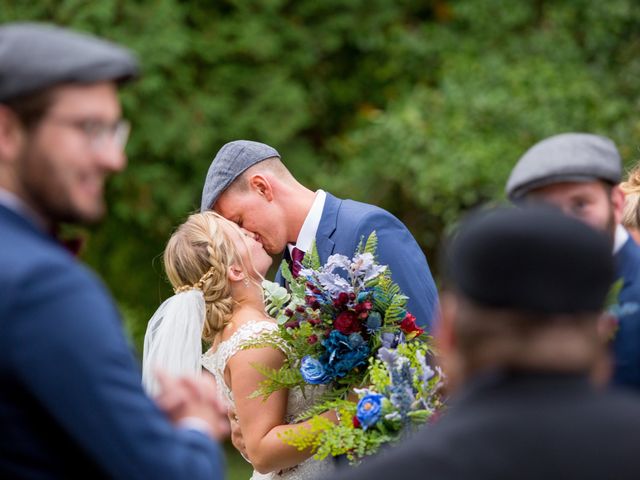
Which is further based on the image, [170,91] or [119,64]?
[170,91]

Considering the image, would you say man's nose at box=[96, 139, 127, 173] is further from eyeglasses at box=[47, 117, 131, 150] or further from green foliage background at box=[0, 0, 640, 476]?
green foliage background at box=[0, 0, 640, 476]

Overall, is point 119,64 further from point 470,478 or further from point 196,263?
point 196,263

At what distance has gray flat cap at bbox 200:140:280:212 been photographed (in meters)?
5.60

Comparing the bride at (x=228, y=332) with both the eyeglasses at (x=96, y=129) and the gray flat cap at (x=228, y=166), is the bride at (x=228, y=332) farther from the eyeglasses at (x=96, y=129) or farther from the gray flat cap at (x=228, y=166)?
the eyeglasses at (x=96, y=129)

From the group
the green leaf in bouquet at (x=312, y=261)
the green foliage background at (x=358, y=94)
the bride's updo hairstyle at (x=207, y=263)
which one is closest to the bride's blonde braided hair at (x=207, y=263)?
the bride's updo hairstyle at (x=207, y=263)

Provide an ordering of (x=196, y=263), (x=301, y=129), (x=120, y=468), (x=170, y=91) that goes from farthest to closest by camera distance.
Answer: (x=301, y=129), (x=170, y=91), (x=196, y=263), (x=120, y=468)

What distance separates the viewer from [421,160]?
1203cm

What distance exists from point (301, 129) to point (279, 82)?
0.88m

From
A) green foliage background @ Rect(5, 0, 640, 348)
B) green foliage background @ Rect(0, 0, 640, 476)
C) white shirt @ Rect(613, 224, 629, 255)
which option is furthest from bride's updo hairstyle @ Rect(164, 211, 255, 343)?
green foliage background @ Rect(5, 0, 640, 348)

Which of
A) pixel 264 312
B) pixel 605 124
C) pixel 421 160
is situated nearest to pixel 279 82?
pixel 421 160

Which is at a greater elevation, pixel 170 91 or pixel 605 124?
pixel 605 124

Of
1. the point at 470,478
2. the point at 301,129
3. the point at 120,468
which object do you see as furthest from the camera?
the point at 301,129

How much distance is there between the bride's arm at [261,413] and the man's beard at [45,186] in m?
2.38

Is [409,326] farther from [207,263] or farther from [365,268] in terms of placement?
[207,263]
